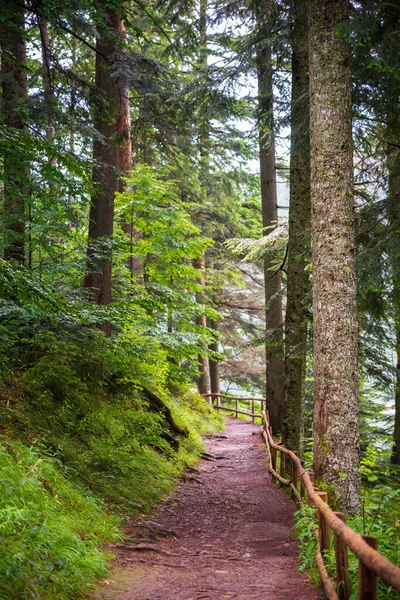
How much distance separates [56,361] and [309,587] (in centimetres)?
550

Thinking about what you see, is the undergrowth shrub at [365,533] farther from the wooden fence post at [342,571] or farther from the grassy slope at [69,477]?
the grassy slope at [69,477]

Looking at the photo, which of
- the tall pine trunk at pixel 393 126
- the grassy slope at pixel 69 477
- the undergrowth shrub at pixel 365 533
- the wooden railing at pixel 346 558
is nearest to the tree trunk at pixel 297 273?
the tall pine trunk at pixel 393 126

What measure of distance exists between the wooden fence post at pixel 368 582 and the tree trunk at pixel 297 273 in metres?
6.91

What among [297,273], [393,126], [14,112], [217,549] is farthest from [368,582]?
[14,112]

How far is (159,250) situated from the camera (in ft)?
46.9

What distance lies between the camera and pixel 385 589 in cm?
436

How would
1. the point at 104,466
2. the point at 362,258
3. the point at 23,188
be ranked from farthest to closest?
the point at 23,188
the point at 104,466
the point at 362,258

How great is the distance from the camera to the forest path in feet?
16.9

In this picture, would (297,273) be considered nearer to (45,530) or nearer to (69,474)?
(69,474)

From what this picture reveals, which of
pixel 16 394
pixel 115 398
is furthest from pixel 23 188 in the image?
pixel 115 398

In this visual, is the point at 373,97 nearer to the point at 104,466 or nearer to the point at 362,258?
→ the point at 362,258

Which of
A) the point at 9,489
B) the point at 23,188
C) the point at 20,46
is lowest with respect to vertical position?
the point at 9,489

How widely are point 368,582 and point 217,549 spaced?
14.2 feet

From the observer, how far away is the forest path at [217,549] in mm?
5145
